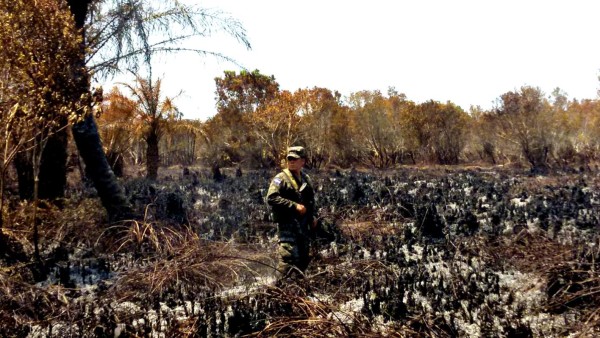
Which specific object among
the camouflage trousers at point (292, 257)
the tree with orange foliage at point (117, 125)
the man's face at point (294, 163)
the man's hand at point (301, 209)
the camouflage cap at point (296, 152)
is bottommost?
the camouflage trousers at point (292, 257)

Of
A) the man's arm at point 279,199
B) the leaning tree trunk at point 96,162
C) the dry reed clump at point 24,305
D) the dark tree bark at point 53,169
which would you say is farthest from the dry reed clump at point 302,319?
the dark tree bark at point 53,169

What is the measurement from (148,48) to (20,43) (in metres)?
3.80

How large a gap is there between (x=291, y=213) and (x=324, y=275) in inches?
45.5

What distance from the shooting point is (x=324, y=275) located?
5254 mm

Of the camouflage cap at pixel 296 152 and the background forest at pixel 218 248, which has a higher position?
the camouflage cap at pixel 296 152

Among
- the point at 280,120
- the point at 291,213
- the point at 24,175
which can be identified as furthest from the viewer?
the point at 280,120

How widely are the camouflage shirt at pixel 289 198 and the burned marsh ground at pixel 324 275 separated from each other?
2.01ft

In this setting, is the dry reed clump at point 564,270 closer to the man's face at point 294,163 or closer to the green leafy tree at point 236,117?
the man's face at point 294,163

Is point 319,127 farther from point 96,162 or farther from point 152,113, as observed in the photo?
point 96,162

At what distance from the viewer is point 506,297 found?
4.48 metres

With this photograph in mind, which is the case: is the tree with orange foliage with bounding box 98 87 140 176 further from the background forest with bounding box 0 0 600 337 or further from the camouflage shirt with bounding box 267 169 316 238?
the camouflage shirt with bounding box 267 169 316 238

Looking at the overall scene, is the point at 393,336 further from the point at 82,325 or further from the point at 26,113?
the point at 26,113

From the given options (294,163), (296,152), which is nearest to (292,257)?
(294,163)

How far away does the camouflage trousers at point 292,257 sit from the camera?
15.0 ft
